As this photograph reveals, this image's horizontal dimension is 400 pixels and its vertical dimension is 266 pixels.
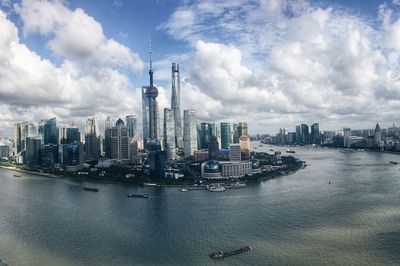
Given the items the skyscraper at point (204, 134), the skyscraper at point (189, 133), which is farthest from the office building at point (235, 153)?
the skyscraper at point (204, 134)

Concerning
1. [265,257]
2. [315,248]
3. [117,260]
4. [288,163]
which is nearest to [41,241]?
[117,260]

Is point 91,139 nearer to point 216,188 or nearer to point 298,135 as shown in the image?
point 216,188

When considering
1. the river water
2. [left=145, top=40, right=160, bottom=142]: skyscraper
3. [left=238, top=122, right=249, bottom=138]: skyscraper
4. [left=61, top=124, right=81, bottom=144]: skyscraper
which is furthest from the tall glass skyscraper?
the river water

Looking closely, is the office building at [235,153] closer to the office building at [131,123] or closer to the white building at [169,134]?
the white building at [169,134]

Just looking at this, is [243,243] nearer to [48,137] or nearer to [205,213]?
[205,213]

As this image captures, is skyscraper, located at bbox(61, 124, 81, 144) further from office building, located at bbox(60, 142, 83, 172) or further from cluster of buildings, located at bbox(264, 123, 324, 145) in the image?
cluster of buildings, located at bbox(264, 123, 324, 145)
